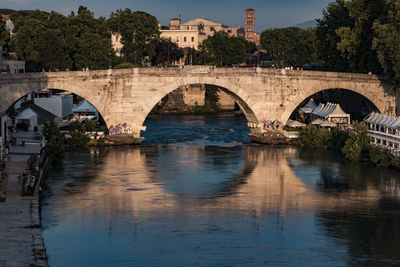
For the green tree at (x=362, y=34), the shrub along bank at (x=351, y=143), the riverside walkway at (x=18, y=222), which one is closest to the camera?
the riverside walkway at (x=18, y=222)

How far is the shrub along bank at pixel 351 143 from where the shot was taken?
68.6 metres

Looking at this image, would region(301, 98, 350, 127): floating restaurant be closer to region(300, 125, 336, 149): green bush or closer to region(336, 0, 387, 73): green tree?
region(300, 125, 336, 149): green bush

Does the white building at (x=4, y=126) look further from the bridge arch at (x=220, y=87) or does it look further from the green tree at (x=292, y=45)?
the green tree at (x=292, y=45)

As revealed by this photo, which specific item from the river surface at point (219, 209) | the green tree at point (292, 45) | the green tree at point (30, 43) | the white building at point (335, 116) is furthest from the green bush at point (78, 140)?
the green tree at point (292, 45)

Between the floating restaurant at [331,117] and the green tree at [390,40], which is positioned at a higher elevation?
the green tree at [390,40]

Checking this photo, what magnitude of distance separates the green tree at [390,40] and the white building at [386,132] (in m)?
6.89

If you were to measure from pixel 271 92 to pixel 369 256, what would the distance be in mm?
46806

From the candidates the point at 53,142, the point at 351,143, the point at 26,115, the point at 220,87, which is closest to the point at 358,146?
the point at 351,143

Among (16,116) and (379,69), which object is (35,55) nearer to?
(16,116)

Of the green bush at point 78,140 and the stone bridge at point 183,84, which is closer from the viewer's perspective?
the green bush at point 78,140

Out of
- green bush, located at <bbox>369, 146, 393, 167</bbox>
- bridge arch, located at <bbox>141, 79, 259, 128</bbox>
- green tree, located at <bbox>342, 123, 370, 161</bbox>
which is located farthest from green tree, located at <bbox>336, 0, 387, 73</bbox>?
green bush, located at <bbox>369, 146, 393, 167</bbox>

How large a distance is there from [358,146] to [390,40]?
14.6m

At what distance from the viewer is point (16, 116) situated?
257ft

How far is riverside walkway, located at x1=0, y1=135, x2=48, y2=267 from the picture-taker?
116 ft
